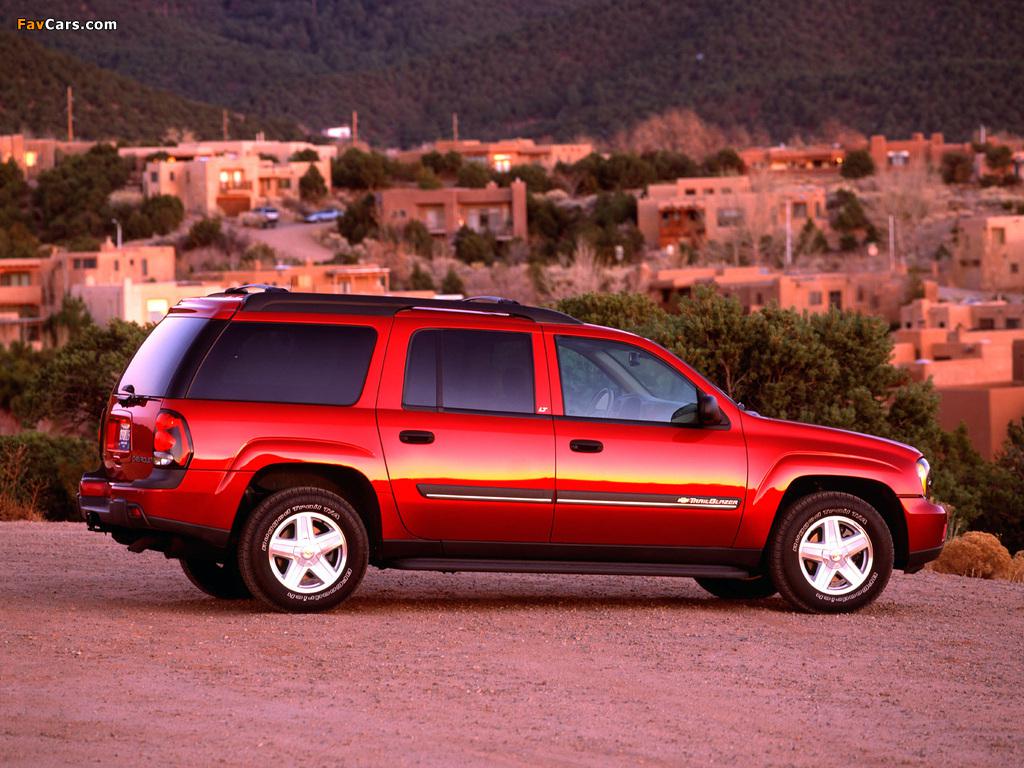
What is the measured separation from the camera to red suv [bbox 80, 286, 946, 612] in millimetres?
10242

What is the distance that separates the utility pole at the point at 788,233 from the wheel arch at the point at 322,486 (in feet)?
281

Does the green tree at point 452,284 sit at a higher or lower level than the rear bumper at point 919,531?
higher

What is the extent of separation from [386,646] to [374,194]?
106946mm

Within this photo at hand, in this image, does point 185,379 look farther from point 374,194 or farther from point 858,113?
point 858,113

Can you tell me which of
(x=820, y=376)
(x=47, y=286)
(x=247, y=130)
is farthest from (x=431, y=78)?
(x=820, y=376)

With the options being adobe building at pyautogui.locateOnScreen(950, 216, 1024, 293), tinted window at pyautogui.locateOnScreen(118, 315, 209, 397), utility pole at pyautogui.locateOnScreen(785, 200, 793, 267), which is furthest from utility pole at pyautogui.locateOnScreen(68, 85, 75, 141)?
tinted window at pyautogui.locateOnScreen(118, 315, 209, 397)

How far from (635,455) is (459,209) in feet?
336

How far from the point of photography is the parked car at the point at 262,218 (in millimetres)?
111750

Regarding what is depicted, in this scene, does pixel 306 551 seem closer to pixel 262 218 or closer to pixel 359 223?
pixel 359 223

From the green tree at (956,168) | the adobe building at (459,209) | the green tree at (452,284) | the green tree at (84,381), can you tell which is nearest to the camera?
the green tree at (84,381)

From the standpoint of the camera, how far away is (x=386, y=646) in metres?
9.38

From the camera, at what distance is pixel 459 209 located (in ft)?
369

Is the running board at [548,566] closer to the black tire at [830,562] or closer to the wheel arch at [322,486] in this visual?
the wheel arch at [322,486]

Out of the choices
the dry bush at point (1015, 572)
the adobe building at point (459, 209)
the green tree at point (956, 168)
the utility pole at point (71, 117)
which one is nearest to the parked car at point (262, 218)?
the adobe building at point (459, 209)
